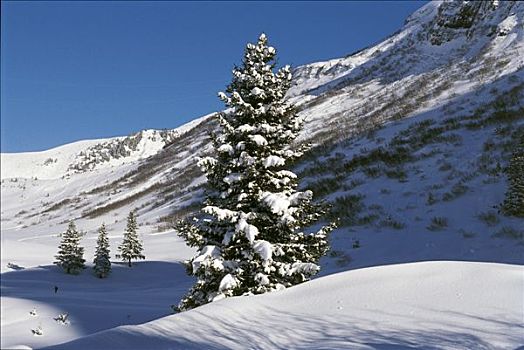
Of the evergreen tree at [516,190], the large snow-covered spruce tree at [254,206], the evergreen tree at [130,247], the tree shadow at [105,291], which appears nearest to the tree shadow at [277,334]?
the large snow-covered spruce tree at [254,206]

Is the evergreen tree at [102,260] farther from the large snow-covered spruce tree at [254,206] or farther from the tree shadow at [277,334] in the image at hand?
the tree shadow at [277,334]

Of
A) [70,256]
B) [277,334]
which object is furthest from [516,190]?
[70,256]

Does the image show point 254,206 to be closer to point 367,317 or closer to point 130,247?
point 367,317

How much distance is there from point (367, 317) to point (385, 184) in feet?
44.8

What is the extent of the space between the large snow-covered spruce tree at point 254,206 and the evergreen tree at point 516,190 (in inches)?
257

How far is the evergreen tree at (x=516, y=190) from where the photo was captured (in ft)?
40.5

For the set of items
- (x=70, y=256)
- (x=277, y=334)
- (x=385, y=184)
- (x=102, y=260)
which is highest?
(x=385, y=184)

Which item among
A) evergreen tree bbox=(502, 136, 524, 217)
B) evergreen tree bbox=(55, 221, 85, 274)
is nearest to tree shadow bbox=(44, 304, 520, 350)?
evergreen tree bbox=(502, 136, 524, 217)

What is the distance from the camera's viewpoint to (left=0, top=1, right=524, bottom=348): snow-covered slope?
11.3 metres

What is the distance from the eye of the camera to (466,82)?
31.6m

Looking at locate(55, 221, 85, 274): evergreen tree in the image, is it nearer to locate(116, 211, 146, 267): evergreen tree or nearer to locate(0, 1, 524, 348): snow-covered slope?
locate(0, 1, 524, 348): snow-covered slope

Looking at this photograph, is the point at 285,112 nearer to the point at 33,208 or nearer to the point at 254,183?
the point at 254,183

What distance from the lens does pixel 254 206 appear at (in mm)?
8930

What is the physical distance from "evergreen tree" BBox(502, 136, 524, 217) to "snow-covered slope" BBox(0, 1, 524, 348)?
1.20 ft
